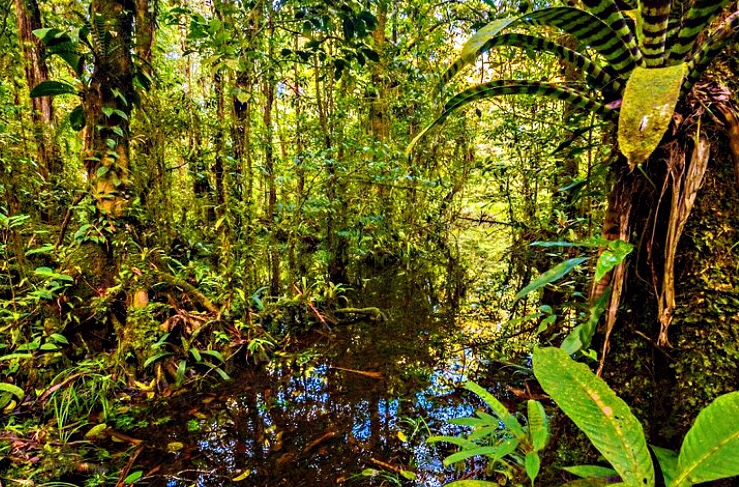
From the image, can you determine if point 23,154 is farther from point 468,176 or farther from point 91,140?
point 468,176

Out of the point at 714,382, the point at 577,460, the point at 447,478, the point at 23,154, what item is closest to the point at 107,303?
the point at 23,154

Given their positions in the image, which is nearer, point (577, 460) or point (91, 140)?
point (577, 460)

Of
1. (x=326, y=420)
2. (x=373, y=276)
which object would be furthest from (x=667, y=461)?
(x=373, y=276)

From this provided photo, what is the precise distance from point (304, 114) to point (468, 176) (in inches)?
94.2

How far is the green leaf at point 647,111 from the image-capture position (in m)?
0.64

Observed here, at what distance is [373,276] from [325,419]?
3447mm

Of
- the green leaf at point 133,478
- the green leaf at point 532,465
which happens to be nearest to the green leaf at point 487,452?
the green leaf at point 532,465

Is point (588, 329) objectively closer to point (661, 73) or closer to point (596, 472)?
point (596, 472)

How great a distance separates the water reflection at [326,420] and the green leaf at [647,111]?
1596 mm

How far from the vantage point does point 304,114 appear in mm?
4289

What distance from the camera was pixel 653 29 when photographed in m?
0.79

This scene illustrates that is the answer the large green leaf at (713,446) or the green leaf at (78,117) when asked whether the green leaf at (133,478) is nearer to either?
the large green leaf at (713,446)

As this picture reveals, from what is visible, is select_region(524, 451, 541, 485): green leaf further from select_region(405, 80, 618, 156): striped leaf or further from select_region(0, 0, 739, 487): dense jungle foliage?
select_region(405, 80, 618, 156): striped leaf

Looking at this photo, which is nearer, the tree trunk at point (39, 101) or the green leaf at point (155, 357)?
the green leaf at point (155, 357)
